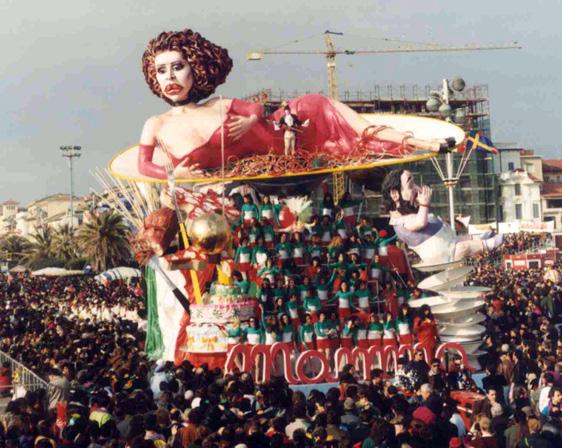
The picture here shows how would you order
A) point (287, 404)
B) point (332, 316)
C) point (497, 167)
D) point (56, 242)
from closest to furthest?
point (287, 404) → point (332, 316) → point (56, 242) → point (497, 167)

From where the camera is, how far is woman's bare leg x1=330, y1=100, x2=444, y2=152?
20.4 metres

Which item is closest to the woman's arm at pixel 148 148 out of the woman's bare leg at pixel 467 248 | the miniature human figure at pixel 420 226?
the miniature human figure at pixel 420 226

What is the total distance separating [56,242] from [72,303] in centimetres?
2918

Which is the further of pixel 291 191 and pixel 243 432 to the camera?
pixel 291 191

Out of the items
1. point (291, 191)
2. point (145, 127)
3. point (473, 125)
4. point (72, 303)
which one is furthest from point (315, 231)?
point (473, 125)

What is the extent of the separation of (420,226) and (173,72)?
20.0ft

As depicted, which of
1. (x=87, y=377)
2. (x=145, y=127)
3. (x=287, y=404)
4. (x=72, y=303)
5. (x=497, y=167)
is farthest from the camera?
(x=497, y=167)

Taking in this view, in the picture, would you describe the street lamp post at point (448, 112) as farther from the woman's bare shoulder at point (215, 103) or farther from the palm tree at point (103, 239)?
the palm tree at point (103, 239)

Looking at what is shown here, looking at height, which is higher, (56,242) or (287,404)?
(56,242)

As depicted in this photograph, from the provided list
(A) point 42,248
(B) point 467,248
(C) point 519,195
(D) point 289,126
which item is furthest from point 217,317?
(C) point 519,195

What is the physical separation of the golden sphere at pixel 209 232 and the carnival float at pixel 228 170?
1.76 metres

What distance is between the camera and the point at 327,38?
8475 centimetres

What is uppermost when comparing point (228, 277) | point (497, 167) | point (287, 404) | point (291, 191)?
point (497, 167)

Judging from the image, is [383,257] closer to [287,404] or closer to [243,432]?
[287,404]
